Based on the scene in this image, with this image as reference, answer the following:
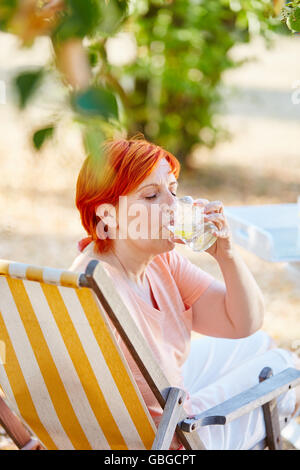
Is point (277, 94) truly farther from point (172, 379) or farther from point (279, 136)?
point (172, 379)

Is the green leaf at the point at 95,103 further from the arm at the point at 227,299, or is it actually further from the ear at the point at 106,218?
the ear at the point at 106,218

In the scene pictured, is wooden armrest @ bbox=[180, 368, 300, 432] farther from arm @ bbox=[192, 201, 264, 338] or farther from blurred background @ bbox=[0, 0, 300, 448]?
blurred background @ bbox=[0, 0, 300, 448]

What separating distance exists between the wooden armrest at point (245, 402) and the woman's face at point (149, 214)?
48cm

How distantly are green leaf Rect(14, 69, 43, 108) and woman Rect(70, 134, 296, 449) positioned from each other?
1304 millimetres

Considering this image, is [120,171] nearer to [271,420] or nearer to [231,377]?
[231,377]

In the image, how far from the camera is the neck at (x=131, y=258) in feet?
7.23

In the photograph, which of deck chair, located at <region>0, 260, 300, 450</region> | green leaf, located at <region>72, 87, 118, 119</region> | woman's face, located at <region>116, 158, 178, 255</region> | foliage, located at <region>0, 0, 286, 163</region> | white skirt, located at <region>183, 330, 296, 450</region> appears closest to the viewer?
green leaf, located at <region>72, 87, 118, 119</region>

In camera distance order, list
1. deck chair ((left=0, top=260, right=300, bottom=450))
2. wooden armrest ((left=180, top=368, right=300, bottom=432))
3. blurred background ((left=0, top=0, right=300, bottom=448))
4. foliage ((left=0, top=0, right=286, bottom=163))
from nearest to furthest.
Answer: deck chair ((left=0, top=260, right=300, bottom=450)) → wooden armrest ((left=180, top=368, right=300, bottom=432)) → blurred background ((left=0, top=0, right=300, bottom=448)) → foliage ((left=0, top=0, right=286, bottom=163))

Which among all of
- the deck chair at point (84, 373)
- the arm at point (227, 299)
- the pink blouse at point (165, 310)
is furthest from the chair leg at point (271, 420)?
the pink blouse at point (165, 310)

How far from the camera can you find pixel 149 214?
2139 mm

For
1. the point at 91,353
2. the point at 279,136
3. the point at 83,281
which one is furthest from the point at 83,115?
the point at 279,136

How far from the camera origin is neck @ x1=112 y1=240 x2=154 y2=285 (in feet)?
7.23

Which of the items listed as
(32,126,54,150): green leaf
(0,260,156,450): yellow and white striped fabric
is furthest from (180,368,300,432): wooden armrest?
(32,126,54,150): green leaf

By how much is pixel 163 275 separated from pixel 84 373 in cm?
49
